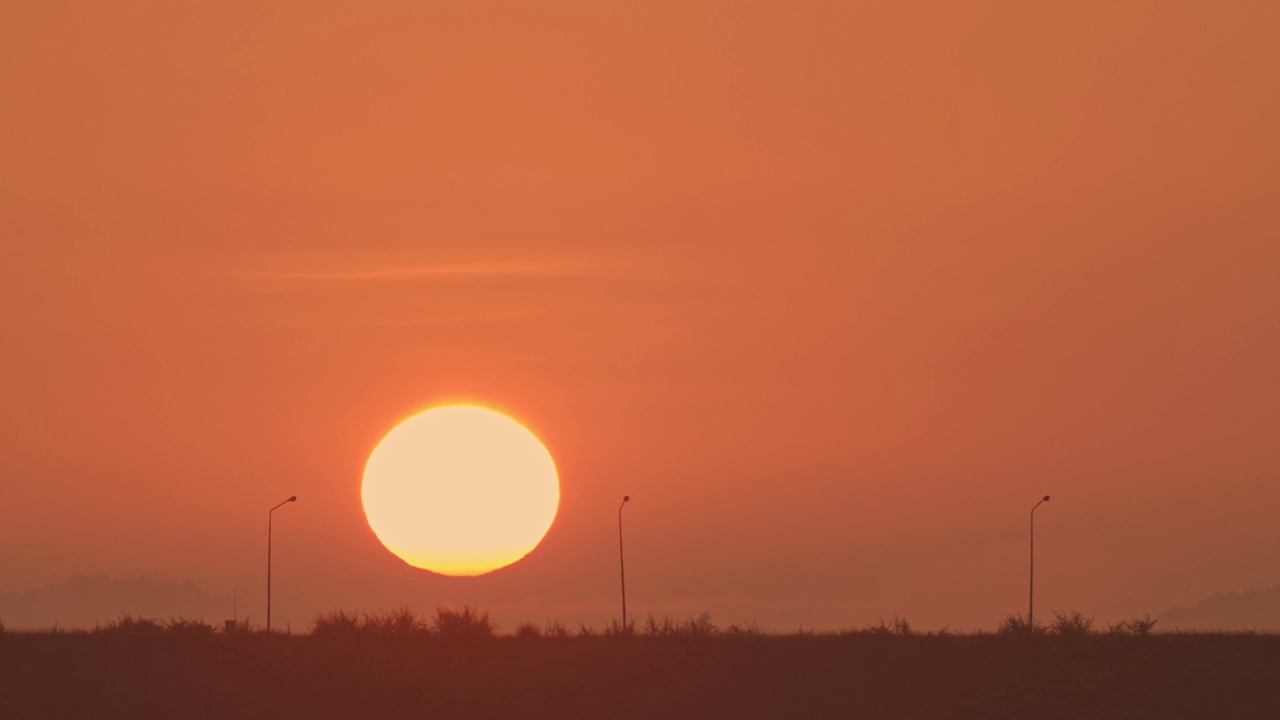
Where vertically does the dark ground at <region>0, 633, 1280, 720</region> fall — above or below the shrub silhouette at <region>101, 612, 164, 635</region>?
below

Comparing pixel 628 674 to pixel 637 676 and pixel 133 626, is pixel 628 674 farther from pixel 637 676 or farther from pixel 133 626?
pixel 133 626

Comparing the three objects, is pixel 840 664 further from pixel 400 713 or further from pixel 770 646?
pixel 400 713

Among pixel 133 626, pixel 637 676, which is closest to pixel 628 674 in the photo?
pixel 637 676

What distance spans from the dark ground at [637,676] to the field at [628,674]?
0.08m

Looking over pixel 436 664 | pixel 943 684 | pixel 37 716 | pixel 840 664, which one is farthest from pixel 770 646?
pixel 37 716

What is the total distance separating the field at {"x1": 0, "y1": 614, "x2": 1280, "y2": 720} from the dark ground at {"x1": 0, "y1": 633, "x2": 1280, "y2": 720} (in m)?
0.08

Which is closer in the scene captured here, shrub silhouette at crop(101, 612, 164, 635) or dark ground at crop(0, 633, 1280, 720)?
dark ground at crop(0, 633, 1280, 720)

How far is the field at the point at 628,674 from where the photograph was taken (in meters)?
57.1

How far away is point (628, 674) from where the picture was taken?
60344mm

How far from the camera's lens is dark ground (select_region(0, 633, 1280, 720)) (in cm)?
5703

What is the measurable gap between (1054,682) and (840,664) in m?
8.20

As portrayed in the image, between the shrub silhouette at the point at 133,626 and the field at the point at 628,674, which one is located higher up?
the shrub silhouette at the point at 133,626

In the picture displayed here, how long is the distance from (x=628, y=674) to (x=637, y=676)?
14.4 inches

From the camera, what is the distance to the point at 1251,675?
6041 centimetres
